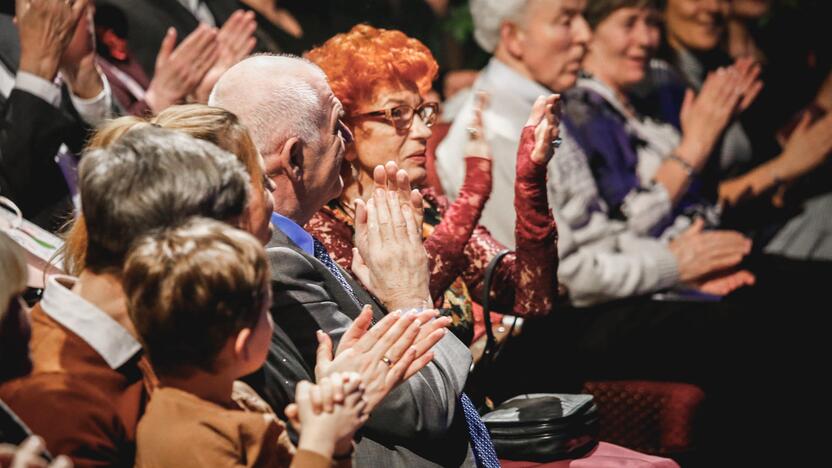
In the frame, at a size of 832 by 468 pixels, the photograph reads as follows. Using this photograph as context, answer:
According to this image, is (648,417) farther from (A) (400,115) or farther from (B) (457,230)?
(A) (400,115)

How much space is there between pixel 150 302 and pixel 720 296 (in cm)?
291

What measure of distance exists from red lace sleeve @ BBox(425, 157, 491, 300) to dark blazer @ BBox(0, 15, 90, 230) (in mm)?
906

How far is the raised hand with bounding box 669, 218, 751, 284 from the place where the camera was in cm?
391

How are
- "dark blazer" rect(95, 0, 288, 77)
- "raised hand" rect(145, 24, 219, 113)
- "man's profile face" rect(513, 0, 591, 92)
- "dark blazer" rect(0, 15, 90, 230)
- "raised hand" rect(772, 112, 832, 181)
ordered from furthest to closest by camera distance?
"raised hand" rect(772, 112, 832, 181) → "man's profile face" rect(513, 0, 591, 92) → "dark blazer" rect(95, 0, 288, 77) → "raised hand" rect(145, 24, 219, 113) → "dark blazer" rect(0, 15, 90, 230)

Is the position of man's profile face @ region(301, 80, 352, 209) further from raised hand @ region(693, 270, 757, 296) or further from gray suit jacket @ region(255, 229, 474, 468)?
raised hand @ region(693, 270, 757, 296)

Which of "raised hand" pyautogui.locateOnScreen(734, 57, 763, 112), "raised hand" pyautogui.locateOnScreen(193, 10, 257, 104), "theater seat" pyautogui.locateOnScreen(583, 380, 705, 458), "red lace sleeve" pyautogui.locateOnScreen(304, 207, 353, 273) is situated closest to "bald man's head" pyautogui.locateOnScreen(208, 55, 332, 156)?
"red lace sleeve" pyautogui.locateOnScreen(304, 207, 353, 273)

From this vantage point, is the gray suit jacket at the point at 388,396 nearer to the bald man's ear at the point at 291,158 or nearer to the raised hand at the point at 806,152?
the bald man's ear at the point at 291,158

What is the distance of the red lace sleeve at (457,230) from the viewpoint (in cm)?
254

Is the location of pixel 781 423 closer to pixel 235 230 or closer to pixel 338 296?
pixel 338 296

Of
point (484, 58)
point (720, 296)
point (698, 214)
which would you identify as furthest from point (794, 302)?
point (484, 58)

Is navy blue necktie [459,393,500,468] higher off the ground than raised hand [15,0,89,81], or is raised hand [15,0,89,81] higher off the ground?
raised hand [15,0,89,81]

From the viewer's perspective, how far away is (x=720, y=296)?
13.0 feet

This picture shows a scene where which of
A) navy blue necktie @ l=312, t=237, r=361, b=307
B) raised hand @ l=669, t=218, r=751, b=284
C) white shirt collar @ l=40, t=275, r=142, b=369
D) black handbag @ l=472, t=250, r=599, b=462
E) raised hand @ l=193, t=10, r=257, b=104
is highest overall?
white shirt collar @ l=40, t=275, r=142, b=369

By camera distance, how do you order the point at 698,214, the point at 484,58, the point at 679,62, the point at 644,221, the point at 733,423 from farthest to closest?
the point at 484,58 → the point at 679,62 → the point at 698,214 → the point at 644,221 → the point at 733,423
